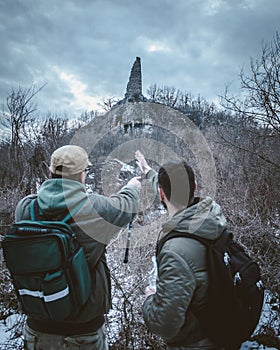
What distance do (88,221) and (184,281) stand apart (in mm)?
656

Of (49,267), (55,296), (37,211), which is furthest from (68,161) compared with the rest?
(55,296)

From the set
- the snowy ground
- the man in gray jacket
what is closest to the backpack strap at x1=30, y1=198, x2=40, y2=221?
the man in gray jacket

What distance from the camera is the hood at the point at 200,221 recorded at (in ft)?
5.48

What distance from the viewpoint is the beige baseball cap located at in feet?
6.18

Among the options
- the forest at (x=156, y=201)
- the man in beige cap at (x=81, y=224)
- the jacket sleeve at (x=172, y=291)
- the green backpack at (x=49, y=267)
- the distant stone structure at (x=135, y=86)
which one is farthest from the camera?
the distant stone structure at (x=135, y=86)

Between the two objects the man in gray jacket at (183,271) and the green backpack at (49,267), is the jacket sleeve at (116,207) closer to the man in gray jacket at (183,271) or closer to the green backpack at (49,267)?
the green backpack at (49,267)

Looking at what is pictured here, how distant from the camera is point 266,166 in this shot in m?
7.28

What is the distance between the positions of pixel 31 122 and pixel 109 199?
34.7ft

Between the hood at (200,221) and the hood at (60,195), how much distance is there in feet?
1.86

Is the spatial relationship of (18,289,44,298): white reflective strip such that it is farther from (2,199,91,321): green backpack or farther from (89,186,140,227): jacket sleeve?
(89,186,140,227): jacket sleeve

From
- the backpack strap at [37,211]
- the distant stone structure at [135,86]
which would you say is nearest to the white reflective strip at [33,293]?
the backpack strap at [37,211]

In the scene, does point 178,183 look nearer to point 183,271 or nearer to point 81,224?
point 183,271

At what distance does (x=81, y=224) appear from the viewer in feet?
5.87

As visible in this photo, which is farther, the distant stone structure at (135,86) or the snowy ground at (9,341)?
the distant stone structure at (135,86)
